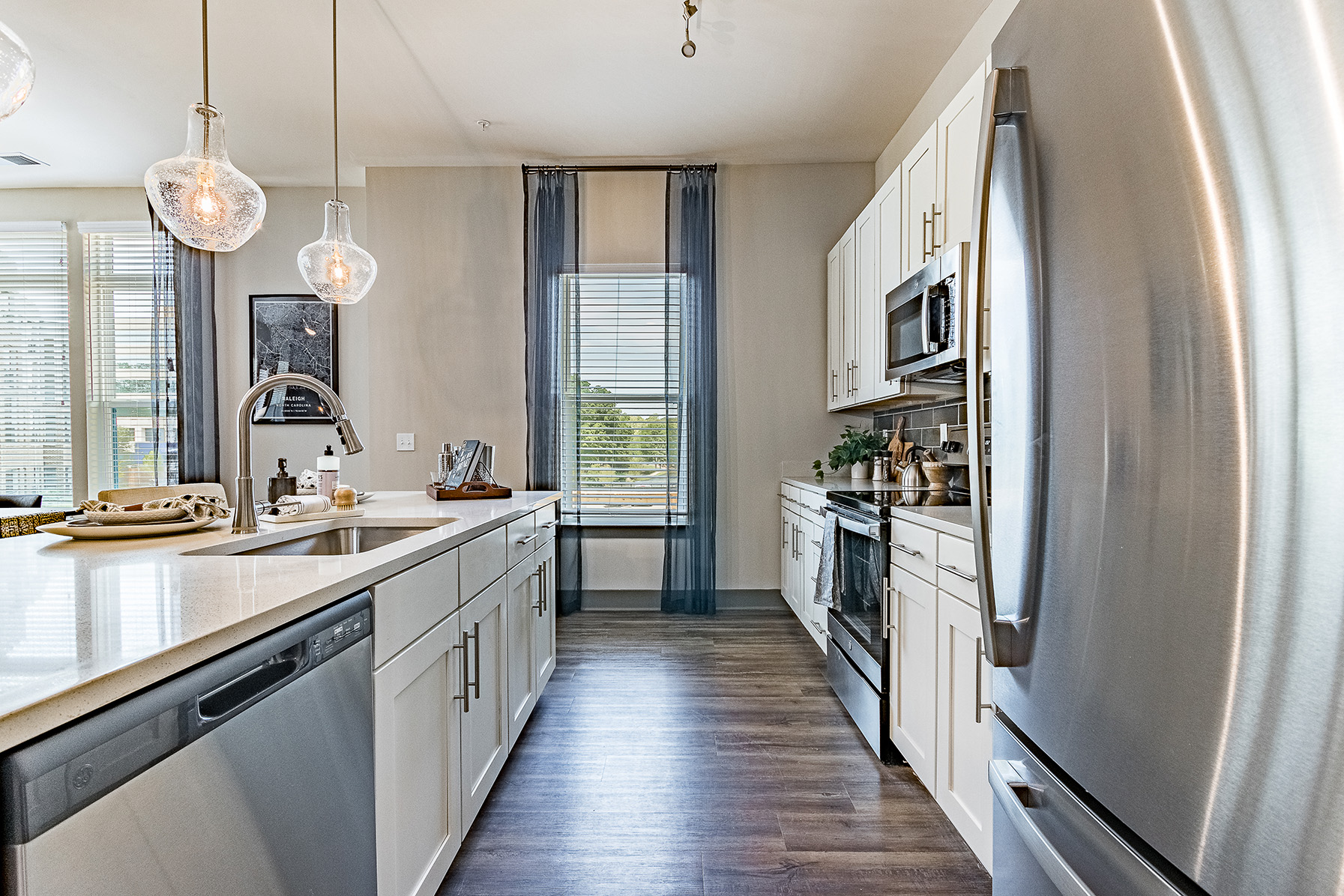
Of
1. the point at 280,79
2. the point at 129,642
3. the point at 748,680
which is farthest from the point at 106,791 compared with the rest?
the point at 280,79

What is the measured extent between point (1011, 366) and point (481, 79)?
3.34 metres

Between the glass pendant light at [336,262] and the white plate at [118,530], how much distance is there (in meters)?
1.40

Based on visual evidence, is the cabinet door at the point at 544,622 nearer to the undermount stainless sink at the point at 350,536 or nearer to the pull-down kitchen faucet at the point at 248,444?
the undermount stainless sink at the point at 350,536

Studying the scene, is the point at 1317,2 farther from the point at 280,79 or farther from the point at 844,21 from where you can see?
the point at 280,79

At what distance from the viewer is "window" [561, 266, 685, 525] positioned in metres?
4.42

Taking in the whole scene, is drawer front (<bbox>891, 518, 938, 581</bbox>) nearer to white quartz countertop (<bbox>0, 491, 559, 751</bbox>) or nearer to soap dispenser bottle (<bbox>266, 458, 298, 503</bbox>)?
white quartz countertop (<bbox>0, 491, 559, 751</bbox>)

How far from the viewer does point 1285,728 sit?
0.49 meters

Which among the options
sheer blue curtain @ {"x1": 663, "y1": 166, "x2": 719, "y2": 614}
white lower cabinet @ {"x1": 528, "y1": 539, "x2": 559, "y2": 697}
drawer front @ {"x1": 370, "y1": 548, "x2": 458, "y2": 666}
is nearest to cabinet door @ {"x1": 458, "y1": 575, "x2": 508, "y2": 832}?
drawer front @ {"x1": 370, "y1": 548, "x2": 458, "y2": 666}

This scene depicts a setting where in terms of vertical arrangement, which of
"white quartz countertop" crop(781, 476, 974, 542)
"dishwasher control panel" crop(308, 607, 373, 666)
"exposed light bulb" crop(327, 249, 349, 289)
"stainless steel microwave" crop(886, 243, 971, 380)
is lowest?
"dishwasher control panel" crop(308, 607, 373, 666)

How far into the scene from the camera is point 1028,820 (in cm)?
88

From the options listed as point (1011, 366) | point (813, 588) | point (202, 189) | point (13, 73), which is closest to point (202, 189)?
point (202, 189)

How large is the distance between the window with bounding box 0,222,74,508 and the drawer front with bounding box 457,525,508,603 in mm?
4581

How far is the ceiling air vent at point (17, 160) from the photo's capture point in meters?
4.18

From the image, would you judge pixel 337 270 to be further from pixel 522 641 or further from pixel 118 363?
pixel 118 363
